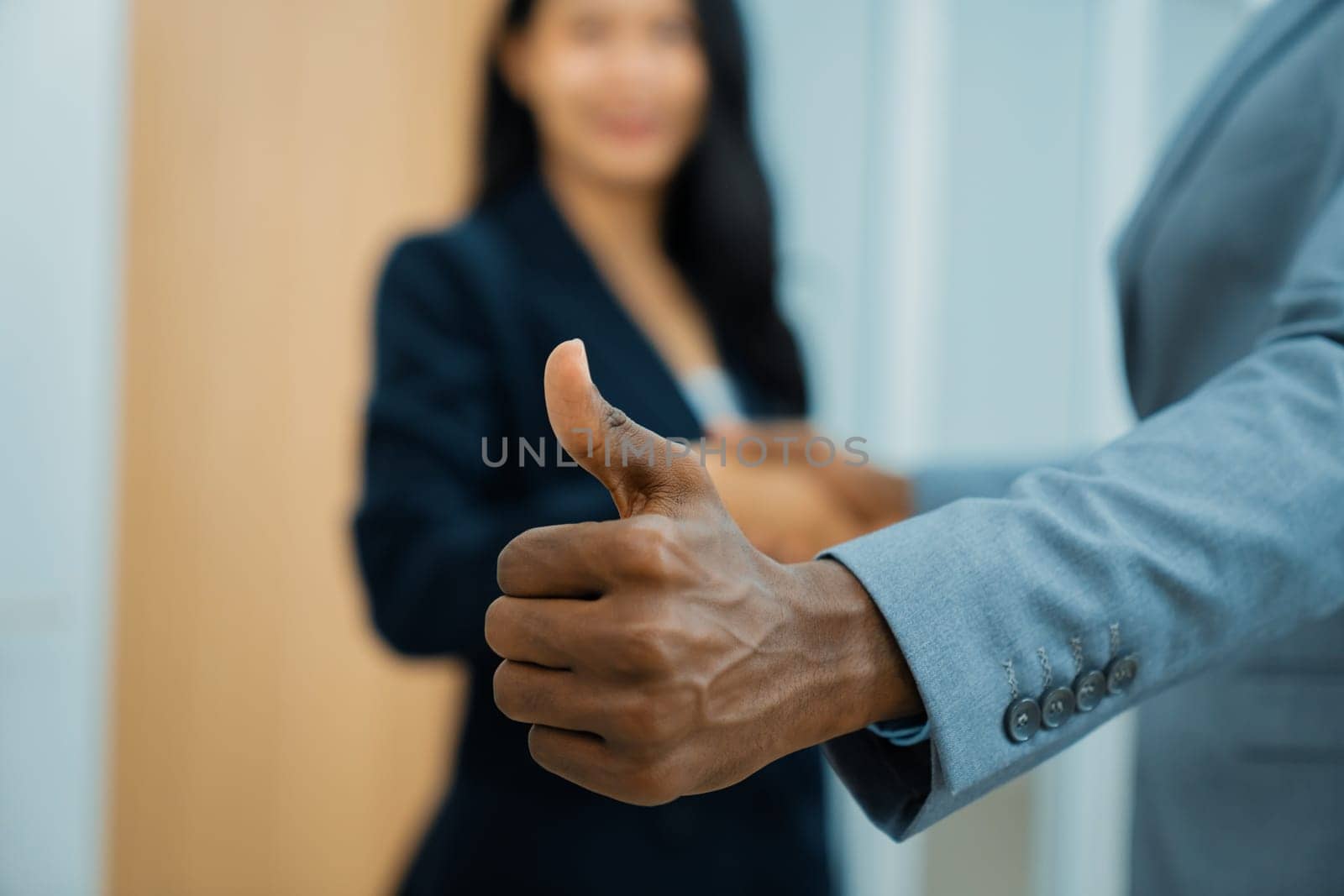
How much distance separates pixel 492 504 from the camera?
0.44m

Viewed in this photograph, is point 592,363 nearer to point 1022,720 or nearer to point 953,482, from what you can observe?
point 1022,720

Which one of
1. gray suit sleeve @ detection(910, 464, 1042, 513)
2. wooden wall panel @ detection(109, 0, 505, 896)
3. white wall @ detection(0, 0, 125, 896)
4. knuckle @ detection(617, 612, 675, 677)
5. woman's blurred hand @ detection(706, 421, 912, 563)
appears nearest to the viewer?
knuckle @ detection(617, 612, 675, 677)

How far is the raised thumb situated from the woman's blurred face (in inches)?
14.5

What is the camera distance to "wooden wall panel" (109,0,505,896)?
94 cm

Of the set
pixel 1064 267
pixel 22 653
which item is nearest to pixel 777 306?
pixel 1064 267

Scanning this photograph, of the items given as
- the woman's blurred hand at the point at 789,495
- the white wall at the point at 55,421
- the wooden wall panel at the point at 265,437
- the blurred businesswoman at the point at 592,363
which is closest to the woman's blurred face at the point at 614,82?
the blurred businesswoman at the point at 592,363

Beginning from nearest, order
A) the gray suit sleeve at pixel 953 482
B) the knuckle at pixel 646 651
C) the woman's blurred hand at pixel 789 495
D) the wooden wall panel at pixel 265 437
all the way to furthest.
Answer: the knuckle at pixel 646 651 < the woman's blurred hand at pixel 789 495 < the gray suit sleeve at pixel 953 482 < the wooden wall panel at pixel 265 437

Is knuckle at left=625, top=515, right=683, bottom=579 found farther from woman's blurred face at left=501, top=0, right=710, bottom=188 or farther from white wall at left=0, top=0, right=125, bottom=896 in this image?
white wall at left=0, top=0, right=125, bottom=896

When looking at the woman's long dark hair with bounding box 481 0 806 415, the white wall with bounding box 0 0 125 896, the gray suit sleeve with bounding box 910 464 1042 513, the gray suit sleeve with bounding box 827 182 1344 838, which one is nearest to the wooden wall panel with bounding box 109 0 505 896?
the white wall with bounding box 0 0 125 896

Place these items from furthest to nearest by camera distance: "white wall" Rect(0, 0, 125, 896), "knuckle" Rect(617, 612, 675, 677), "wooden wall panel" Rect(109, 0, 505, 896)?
"wooden wall panel" Rect(109, 0, 505, 896)
"white wall" Rect(0, 0, 125, 896)
"knuckle" Rect(617, 612, 675, 677)

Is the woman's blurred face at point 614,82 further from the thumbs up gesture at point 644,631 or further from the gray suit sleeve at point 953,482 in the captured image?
the thumbs up gesture at point 644,631

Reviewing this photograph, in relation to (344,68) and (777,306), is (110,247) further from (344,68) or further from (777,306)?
(777,306)

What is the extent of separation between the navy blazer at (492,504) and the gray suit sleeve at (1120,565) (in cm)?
14

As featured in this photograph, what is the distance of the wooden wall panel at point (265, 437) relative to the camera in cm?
94
